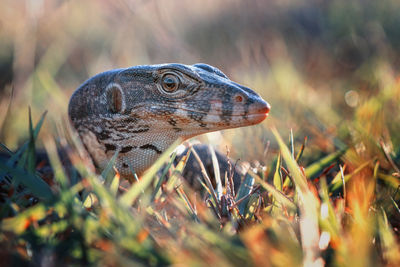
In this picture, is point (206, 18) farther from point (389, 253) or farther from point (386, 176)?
point (389, 253)

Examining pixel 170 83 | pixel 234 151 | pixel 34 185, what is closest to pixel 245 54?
pixel 234 151

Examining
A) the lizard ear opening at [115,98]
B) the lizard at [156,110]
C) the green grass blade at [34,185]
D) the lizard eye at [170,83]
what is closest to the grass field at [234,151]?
the green grass blade at [34,185]

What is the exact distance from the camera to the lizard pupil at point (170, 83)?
268 centimetres

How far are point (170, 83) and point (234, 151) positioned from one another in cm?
139

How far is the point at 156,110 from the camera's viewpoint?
2658 mm

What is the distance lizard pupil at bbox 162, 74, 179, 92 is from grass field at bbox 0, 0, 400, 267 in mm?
518

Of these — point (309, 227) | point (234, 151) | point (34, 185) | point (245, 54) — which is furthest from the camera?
point (245, 54)

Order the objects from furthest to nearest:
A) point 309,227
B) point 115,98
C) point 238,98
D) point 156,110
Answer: point 115,98 → point 156,110 → point 238,98 → point 309,227

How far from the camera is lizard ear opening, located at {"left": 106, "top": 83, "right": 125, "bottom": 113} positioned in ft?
9.13

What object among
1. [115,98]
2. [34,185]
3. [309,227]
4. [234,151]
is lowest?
[234,151]

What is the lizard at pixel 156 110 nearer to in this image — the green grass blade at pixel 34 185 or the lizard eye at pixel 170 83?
the lizard eye at pixel 170 83

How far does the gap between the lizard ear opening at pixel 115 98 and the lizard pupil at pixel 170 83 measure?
30 centimetres

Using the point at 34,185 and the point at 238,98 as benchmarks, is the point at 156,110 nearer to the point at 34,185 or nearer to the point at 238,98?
the point at 238,98

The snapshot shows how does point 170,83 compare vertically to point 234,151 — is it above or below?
above
